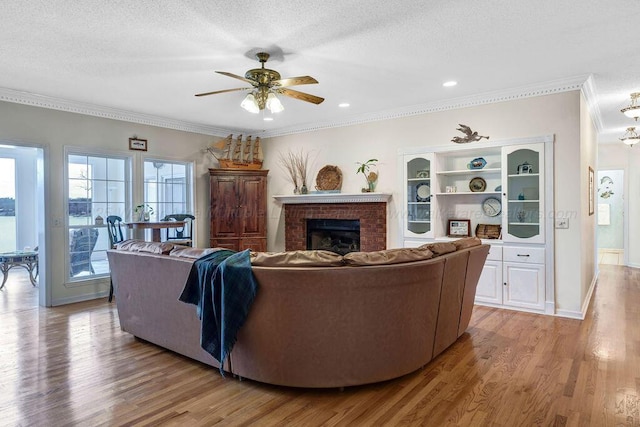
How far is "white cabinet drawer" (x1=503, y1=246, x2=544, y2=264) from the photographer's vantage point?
4.42 m

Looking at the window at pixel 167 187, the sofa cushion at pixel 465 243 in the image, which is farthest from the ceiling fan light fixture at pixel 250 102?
the window at pixel 167 187

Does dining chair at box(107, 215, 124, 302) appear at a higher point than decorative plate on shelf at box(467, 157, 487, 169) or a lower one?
lower

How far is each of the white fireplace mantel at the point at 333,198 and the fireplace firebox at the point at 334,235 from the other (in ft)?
1.19

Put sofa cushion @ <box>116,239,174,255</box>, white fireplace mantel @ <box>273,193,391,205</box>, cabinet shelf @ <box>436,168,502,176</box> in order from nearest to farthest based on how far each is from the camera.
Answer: sofa cushion @ <box>116,239,174,255</box> < cabinet shelf @ <box>436,168,502,176</box> < white fireplace mantel @ <box>273,193,391,205</box>

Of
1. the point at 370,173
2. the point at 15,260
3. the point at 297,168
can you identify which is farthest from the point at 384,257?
the point at 15,260

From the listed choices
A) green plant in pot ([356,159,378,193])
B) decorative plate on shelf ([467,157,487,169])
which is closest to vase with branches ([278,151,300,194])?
green plant in pot ([356,159,378,193])

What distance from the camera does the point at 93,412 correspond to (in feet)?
7.57

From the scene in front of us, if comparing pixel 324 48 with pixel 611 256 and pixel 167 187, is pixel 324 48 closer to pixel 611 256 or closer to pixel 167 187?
pixel 167 187

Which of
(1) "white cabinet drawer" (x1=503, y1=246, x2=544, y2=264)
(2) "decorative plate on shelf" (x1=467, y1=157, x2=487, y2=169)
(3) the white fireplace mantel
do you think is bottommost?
(1) "white cabinet drawer" (x1=503, y1=246, x2=544, y2=264)

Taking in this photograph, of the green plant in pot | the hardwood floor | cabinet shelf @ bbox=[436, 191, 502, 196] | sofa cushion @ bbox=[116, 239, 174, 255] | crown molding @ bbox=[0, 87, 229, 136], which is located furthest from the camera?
the green plant in pot

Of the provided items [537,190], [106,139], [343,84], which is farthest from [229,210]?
[537,190]

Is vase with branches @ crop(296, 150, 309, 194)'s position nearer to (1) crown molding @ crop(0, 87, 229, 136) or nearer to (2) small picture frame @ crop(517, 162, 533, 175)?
(1) crown molding @ crop(0, 87, 229, 136)

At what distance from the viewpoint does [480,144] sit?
482cm

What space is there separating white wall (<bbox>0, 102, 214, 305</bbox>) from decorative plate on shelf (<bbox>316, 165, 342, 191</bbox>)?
252 centimetres
